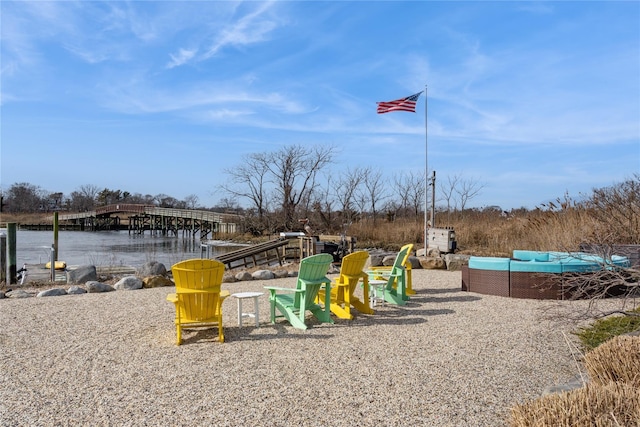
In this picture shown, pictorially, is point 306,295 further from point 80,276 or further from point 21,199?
point 21,199

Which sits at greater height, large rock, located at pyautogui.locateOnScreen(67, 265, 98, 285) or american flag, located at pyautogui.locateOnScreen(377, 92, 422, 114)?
american flag, located at pyautogui.locateOnScreen(377, 92, 422, 114)

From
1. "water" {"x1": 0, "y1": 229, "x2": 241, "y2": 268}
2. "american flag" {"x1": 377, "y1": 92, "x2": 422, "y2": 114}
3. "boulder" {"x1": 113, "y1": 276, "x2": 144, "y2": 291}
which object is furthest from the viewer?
"water" {"x1": 0, "y1": 229, "x2": 241, "y2": 268}

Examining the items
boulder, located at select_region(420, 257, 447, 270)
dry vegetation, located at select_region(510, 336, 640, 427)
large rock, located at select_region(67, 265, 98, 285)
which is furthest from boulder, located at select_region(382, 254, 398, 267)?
dry vegetation, located at select_region(510, 336, 640, 427)

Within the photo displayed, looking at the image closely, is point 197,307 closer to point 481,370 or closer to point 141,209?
point 481,370

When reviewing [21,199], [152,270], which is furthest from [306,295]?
[21,199]

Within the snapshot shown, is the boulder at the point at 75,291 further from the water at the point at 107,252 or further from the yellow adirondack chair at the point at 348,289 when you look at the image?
the water at the point at 107,252

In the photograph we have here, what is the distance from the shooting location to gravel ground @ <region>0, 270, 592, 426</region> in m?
3.67

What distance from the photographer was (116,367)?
4820 millimetres

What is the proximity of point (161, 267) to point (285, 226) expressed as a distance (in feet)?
82.0

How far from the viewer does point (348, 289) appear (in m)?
7.33

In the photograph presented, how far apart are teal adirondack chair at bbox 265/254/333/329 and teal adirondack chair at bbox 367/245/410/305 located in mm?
1439

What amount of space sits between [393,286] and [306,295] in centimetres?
261

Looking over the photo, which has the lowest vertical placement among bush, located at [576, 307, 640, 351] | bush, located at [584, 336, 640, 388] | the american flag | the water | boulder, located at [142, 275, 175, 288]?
the water

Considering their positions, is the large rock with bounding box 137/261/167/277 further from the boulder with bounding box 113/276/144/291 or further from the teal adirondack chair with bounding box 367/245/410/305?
the teal adirondack chair with bounding box 367/245/410/305
